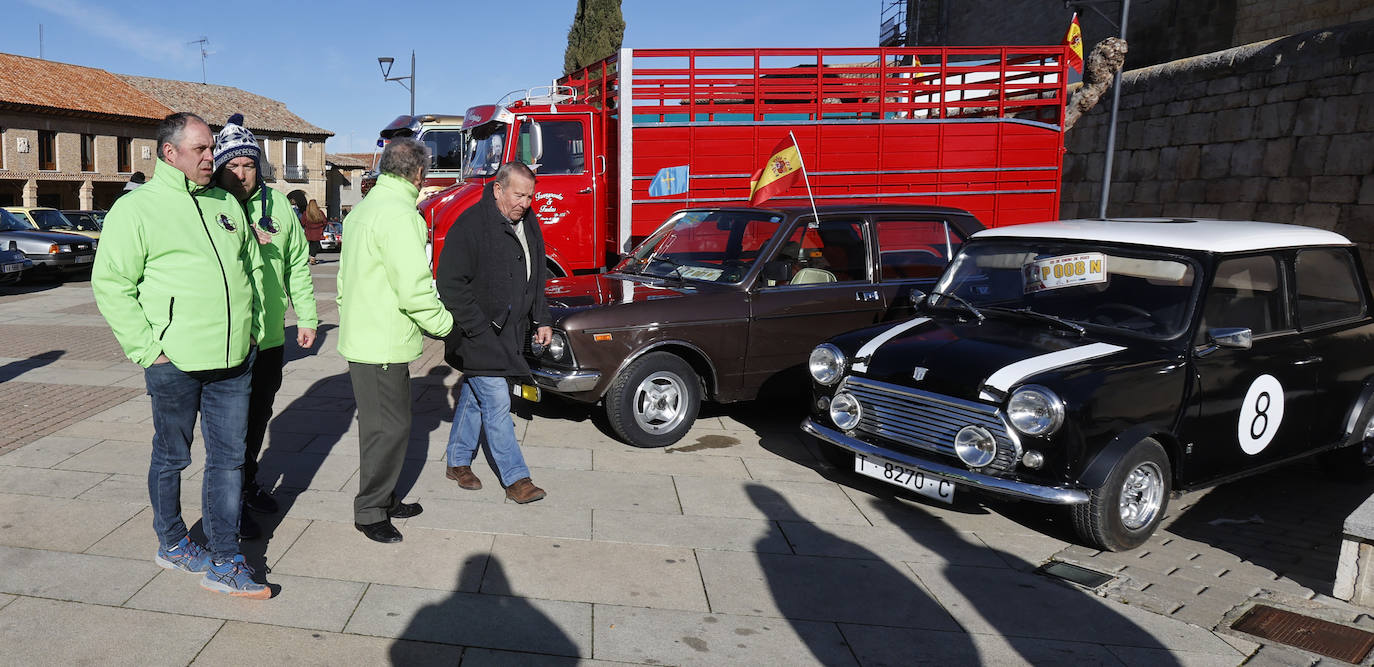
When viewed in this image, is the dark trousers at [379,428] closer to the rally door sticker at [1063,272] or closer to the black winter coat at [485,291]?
the black winter coat at [485,291]

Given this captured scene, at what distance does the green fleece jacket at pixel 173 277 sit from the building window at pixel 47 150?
41.9 meters

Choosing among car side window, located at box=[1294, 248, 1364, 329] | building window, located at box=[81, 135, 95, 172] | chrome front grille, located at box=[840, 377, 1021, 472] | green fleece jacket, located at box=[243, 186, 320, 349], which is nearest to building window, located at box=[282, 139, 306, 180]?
building window, located at box=[81, 135, 95, 172]

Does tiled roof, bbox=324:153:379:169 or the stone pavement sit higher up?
tiled roof, bbox=324:153:379:169

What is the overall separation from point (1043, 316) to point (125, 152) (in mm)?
46644

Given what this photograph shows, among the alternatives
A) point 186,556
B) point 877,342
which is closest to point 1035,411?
point 877,342

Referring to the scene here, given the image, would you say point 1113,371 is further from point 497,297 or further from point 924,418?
point 497,297

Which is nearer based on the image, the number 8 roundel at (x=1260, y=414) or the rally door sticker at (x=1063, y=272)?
the number 8 roundel at (x=1260, y=414)

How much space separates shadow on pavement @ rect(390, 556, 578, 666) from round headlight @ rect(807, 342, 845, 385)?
90.8 inches

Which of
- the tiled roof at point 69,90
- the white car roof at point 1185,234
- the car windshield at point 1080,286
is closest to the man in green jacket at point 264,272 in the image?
the car windshield at point 1080,286

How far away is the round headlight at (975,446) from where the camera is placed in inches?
174

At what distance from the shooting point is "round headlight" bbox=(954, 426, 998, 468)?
441 cm

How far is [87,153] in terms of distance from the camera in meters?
39.4

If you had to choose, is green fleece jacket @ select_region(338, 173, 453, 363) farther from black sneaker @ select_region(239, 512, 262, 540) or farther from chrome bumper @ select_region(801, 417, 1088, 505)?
chrome bumper @ select_region(801, 417, 1088, 505)

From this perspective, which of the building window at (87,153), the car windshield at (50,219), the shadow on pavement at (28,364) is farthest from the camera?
the building window at (87,153)
